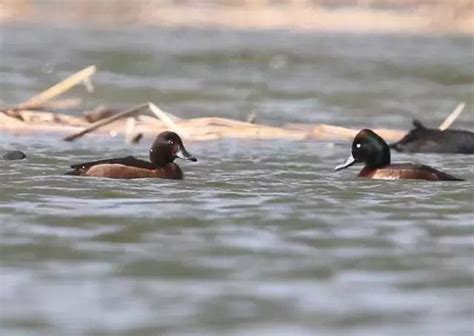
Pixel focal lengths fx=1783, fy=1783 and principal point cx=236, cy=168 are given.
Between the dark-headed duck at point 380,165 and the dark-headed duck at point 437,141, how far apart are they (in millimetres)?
2371

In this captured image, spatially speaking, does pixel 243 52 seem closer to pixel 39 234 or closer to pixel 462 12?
pixel 462 12

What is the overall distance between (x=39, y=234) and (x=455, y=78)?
1739cm

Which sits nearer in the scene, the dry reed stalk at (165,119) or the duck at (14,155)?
the duck at (14,155)

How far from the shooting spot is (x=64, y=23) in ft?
124

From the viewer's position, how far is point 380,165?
44.4 ft

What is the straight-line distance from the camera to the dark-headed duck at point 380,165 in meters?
13.1

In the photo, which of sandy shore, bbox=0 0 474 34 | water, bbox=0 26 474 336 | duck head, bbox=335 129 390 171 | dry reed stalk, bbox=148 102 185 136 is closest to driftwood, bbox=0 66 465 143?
water, bbox=0 26 474 336

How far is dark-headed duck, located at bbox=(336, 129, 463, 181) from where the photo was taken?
13070 millimetres

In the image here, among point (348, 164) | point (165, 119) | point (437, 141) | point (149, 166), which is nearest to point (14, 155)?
point (165, 119)

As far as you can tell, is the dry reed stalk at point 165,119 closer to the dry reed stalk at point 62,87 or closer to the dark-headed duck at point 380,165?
the dry reed stalk at point 62,87

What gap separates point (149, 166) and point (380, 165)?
1.79 metres

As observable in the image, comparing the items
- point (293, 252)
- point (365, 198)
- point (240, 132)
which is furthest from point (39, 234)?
point (240, 132)

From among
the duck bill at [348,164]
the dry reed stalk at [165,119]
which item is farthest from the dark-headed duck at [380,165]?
the dry reed stalk at [165,119]

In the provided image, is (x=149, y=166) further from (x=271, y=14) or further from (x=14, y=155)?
(x=271, y=14)
